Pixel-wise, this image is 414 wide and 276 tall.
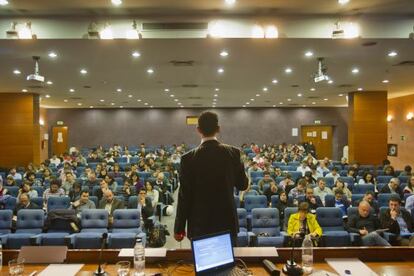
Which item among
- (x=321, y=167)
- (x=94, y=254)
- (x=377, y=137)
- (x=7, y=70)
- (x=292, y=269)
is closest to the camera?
(x=292, y=269)

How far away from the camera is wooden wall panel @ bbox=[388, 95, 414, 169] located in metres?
18.6

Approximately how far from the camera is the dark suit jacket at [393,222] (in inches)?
257

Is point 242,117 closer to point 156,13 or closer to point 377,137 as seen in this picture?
point 377,137

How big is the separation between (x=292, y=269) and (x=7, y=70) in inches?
424

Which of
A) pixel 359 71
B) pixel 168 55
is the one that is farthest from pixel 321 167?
pixel 168 55

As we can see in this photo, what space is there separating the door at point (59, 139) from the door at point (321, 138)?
53.3ft

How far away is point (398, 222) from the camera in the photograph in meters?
6.95

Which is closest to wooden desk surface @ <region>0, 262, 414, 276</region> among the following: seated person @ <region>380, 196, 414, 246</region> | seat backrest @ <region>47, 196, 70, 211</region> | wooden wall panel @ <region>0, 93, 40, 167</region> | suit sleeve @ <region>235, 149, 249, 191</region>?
suit sleeve @ <region>235, 149, 249, 191</region>

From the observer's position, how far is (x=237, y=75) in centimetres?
1262

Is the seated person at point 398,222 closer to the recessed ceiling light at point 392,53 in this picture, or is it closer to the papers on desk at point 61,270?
the recessed ceiling light at point 392,53

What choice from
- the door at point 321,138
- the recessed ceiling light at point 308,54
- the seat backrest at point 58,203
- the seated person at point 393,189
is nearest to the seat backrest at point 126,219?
the seat backrest at point 58,203

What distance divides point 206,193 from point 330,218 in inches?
204

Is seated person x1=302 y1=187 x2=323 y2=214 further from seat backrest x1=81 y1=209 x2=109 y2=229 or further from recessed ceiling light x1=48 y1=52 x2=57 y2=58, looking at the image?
recessed ceiling light x1=48 y1=52 x2=57 y2=58

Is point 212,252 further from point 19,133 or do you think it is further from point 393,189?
point 19,133
